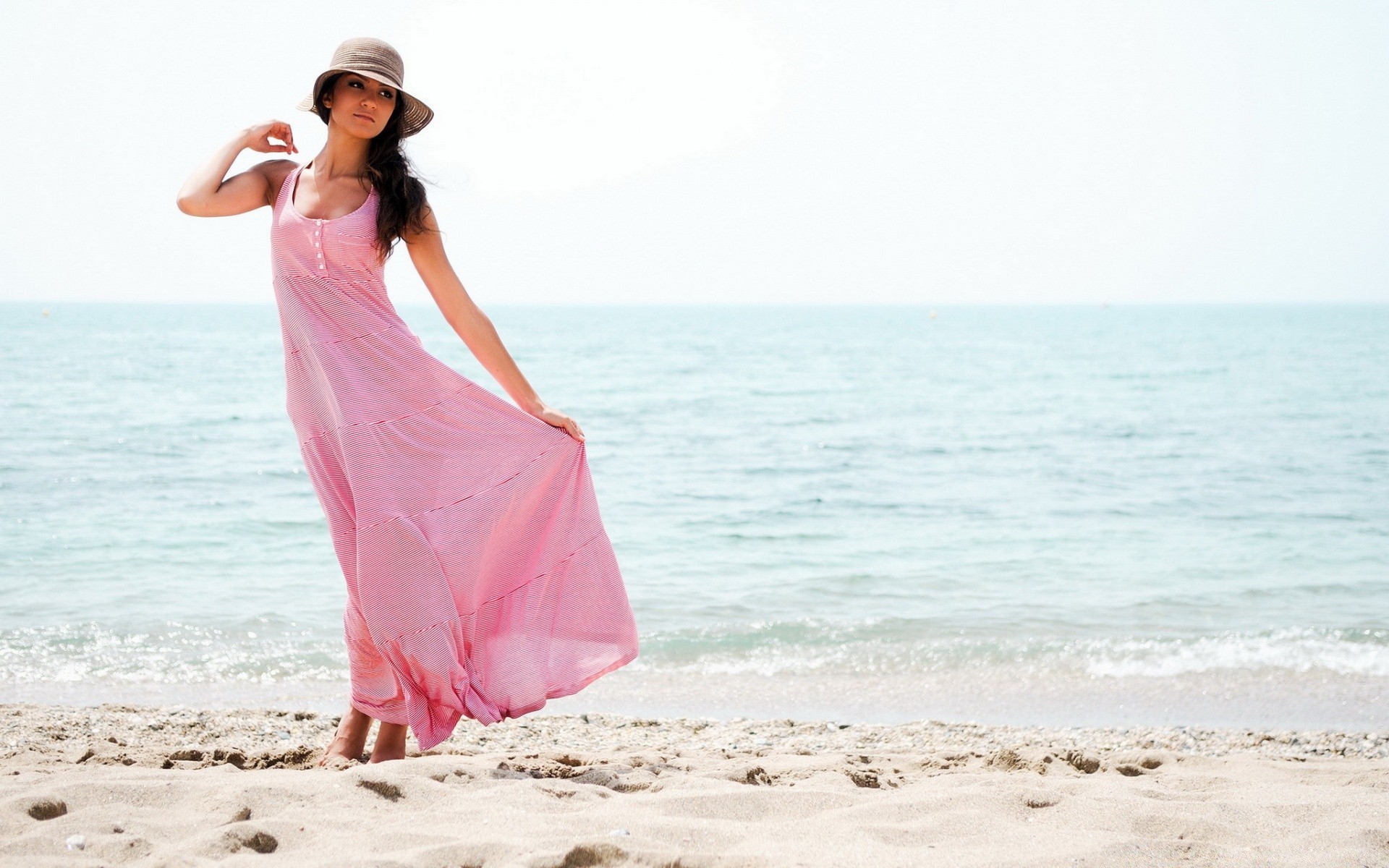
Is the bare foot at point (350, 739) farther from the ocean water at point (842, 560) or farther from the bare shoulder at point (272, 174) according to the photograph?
the ocean water at point (842, 560)

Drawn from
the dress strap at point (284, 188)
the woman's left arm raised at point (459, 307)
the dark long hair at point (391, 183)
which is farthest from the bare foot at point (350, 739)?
the dress strap at point (284, 188)

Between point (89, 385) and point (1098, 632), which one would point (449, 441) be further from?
point (89, 385)

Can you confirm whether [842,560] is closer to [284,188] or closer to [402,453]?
[402,453]

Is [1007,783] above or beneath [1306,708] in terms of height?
above

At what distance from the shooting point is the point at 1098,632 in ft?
23.0

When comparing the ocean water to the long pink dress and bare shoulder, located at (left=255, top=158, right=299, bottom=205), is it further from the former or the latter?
bare shoulder, located at (left=255, top=158, right=299, bottom=205)

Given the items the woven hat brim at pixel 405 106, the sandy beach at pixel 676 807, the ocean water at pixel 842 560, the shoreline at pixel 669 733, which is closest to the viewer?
the sandy beach at pixel 676 807

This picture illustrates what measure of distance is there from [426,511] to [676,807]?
1131mm

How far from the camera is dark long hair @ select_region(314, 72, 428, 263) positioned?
3332 millimetres

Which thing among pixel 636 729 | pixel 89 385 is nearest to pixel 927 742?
pixel 636 729

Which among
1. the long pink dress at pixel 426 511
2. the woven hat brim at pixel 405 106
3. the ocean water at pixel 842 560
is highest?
the woven hat brim at pixel 405 106

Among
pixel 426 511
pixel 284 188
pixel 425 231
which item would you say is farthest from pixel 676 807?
pixel 284 188

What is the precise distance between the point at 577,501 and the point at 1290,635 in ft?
17.0

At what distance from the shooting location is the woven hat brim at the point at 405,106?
Answer: 10.7 feet
